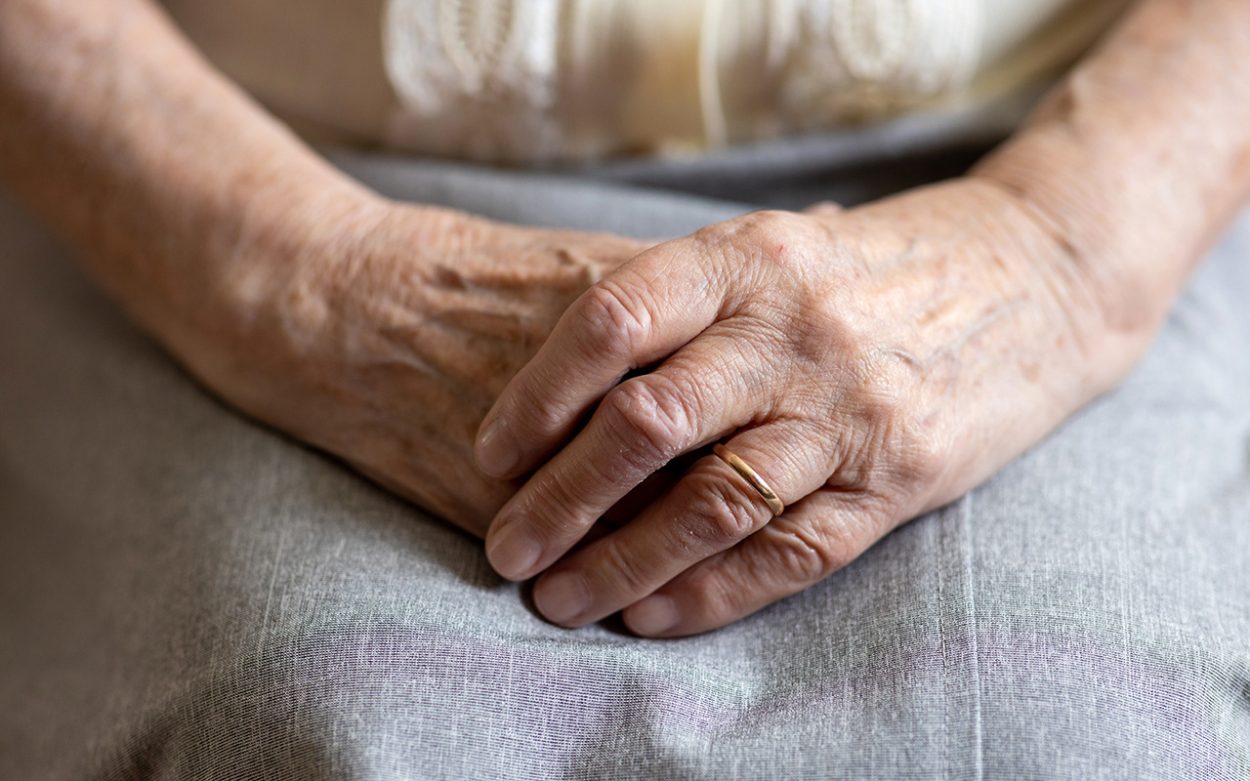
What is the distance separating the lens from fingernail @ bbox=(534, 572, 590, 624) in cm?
70

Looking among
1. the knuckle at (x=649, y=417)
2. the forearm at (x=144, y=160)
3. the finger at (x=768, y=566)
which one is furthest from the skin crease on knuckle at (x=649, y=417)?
the forearm at (x=144, y=160)

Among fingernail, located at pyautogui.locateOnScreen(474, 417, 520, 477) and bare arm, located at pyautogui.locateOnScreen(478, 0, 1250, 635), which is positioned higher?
bare arm, located at pyautogui.locateOnScreen(478, 0, 1250, 635)

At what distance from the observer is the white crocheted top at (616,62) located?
2.92ft

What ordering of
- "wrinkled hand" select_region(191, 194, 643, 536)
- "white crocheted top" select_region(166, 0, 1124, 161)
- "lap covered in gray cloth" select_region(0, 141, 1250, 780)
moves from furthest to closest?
"white crocheted top" select_region(166, 0, 1124, 161) → "wrinkled hand" select_region(191, 194, 643, 536) → "lap covered in gray cloth" select_region(0, 141, 1250, 780)

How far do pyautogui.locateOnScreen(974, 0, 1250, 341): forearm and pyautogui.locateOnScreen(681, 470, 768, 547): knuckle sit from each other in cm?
37

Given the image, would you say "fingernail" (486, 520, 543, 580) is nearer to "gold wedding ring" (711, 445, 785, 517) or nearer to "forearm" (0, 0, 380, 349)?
"gold wedding ring" (711, 445, 785, 517)

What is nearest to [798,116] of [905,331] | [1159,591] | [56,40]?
[905,331]

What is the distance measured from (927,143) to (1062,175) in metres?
0.18

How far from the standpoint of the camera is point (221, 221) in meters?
0.85

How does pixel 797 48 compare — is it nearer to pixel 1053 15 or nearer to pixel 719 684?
pixel 1053 15

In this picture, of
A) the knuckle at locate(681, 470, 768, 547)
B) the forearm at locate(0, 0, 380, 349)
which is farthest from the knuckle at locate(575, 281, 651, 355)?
the forearm at locate(0, 0, 380, 349)

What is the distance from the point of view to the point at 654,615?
2.32 ft

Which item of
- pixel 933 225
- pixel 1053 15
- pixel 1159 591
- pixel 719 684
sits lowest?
pixel 719 684

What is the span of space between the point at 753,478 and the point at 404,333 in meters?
0.31
